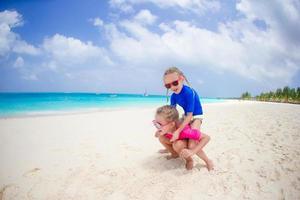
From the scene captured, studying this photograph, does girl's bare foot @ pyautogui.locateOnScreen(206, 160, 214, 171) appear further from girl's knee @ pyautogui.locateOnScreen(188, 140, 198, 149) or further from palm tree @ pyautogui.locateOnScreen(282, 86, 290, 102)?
palm tree @ pyautogui.locateOnScreen(282, 86, 290, 102)

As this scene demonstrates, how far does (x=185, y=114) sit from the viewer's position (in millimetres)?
3254

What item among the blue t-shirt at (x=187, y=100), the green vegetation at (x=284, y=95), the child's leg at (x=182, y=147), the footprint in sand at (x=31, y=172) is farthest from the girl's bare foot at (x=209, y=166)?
the green vegetation at (x=284, y=95)

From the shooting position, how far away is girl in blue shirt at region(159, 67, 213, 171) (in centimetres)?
305

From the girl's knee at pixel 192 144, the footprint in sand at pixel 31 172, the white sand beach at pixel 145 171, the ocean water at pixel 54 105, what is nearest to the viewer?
the white sand beach at pixel 145 171

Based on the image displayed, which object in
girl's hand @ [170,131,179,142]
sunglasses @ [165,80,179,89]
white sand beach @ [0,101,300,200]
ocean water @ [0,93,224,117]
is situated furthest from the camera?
ocean water @ [0,93,224,117]

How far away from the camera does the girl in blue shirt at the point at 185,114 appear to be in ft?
10.0

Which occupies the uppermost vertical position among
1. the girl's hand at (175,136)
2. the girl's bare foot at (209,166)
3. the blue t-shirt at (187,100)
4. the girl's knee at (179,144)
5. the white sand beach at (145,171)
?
the blue t-shirt at (187,100)

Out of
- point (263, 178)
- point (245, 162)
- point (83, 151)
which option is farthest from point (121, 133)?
point (263, 178)

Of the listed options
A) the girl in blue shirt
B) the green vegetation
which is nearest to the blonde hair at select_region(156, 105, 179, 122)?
the girl in blue shirt

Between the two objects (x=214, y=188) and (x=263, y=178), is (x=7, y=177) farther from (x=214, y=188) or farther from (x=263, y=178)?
(x=263, y=178)

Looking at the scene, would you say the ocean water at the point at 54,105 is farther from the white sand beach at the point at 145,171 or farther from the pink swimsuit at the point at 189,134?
the pink swimsuit at the point at 189,134

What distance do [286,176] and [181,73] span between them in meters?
1.90

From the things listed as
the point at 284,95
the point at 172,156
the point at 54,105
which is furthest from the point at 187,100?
the point at 284,95

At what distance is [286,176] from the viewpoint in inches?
117
